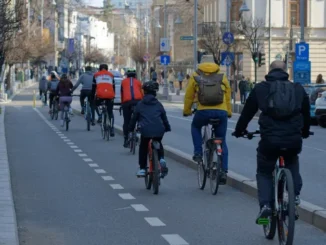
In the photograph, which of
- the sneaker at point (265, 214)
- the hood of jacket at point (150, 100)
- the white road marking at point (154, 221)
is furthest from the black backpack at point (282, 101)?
the hood of jacket at point (150, 100)

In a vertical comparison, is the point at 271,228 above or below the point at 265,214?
below

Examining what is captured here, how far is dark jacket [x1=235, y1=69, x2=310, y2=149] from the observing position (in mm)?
8828

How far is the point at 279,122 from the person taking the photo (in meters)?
8.84

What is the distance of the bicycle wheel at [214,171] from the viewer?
13.0 meters

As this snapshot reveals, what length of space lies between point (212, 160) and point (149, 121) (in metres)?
1.07

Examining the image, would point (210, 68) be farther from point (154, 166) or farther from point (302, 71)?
point (302, 71)

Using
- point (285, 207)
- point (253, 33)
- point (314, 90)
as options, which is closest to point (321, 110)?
point (314, 90)

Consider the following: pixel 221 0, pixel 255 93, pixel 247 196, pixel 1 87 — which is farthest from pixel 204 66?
pixel 221 0

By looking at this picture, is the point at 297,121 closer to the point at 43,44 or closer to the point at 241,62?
the point at 241,62

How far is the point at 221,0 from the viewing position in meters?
74.1

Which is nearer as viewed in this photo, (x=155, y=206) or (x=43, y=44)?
(x=155, y=206)

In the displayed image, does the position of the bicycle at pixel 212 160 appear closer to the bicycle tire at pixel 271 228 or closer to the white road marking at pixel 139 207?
the white road marking at pixel 139 207

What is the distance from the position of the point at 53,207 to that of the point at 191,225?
7.57 feet

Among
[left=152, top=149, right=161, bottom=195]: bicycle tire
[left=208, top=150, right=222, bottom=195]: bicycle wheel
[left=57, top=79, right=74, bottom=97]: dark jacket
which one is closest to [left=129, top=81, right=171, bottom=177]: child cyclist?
[left=152, top=149, right=161, bottom=195]: bicycle tire
